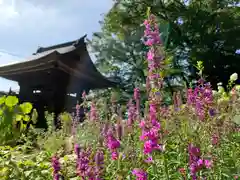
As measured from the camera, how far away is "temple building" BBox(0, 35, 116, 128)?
11359 mm

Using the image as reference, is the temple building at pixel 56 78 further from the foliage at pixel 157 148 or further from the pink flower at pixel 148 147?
the pink flower at pixel 148 147

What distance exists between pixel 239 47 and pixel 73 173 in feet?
53.8

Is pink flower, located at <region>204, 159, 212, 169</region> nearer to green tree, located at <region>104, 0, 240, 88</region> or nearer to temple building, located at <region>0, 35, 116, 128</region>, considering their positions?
temple building, located at <region>0, 35, 116, 128</region>

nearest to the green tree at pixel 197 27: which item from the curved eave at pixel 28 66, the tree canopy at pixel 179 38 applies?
the tree canopy at pixel 179 38

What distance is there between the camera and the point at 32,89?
13227 mm

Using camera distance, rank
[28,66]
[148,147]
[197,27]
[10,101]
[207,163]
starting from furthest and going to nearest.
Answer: [197,27]
[28,66]
[10,101]
[207,163]
[148,147]

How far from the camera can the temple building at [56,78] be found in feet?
37.3

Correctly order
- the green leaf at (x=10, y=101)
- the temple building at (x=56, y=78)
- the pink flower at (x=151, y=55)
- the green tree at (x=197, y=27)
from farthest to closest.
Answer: the green tree at (x=197, y=27), the temple building at (x=56, y=78), the green leaf at (x=10, y=101), the pink flower at (x=151, y=55)

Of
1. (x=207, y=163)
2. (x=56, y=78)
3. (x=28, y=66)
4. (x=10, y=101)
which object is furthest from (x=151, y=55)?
(x=56, y=78)

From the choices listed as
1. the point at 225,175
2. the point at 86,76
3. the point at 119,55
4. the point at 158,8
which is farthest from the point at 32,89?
the point at 225,175

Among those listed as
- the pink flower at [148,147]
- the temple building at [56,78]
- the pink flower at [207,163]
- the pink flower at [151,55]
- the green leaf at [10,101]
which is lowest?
the pink flower at [207,163]

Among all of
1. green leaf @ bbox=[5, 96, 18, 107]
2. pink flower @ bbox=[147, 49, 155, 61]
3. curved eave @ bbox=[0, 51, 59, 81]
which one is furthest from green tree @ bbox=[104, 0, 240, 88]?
pink flower @ bbox=[147, 49, 155, 61]

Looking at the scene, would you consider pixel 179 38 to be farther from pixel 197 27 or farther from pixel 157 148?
pixel 157 148

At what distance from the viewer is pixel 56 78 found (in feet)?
39.6
